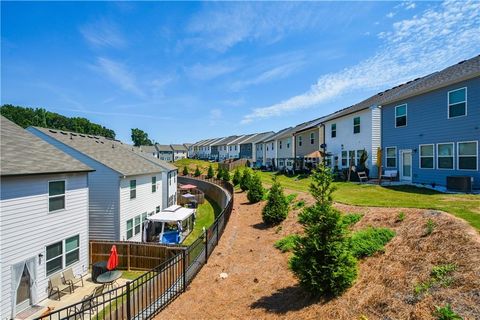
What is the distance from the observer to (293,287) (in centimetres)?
726

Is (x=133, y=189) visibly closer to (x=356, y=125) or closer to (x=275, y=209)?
(x=275, y=209)

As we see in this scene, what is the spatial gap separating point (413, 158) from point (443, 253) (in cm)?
1362

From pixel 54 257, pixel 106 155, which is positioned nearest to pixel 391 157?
pixel 106 155

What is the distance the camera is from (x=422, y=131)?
1673 centimetres

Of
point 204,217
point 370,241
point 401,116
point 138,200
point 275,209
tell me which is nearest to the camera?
point 370,241

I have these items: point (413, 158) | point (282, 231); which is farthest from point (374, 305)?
point (413, 158)

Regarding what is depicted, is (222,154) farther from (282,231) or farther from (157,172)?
(282,231)

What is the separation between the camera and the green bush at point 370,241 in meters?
7.54

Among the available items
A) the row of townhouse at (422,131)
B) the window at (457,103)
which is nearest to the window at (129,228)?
the row of townhouse at (422,131)

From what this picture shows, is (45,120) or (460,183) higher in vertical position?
(45,120)

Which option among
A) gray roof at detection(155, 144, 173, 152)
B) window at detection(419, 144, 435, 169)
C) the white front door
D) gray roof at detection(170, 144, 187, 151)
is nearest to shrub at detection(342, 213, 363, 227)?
window at detection(419, 144, 435, 169)

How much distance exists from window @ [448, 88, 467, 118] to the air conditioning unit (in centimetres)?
359

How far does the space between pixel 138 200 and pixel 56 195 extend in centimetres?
735

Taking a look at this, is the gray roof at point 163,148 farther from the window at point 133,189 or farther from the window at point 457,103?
the window at point 457,103
